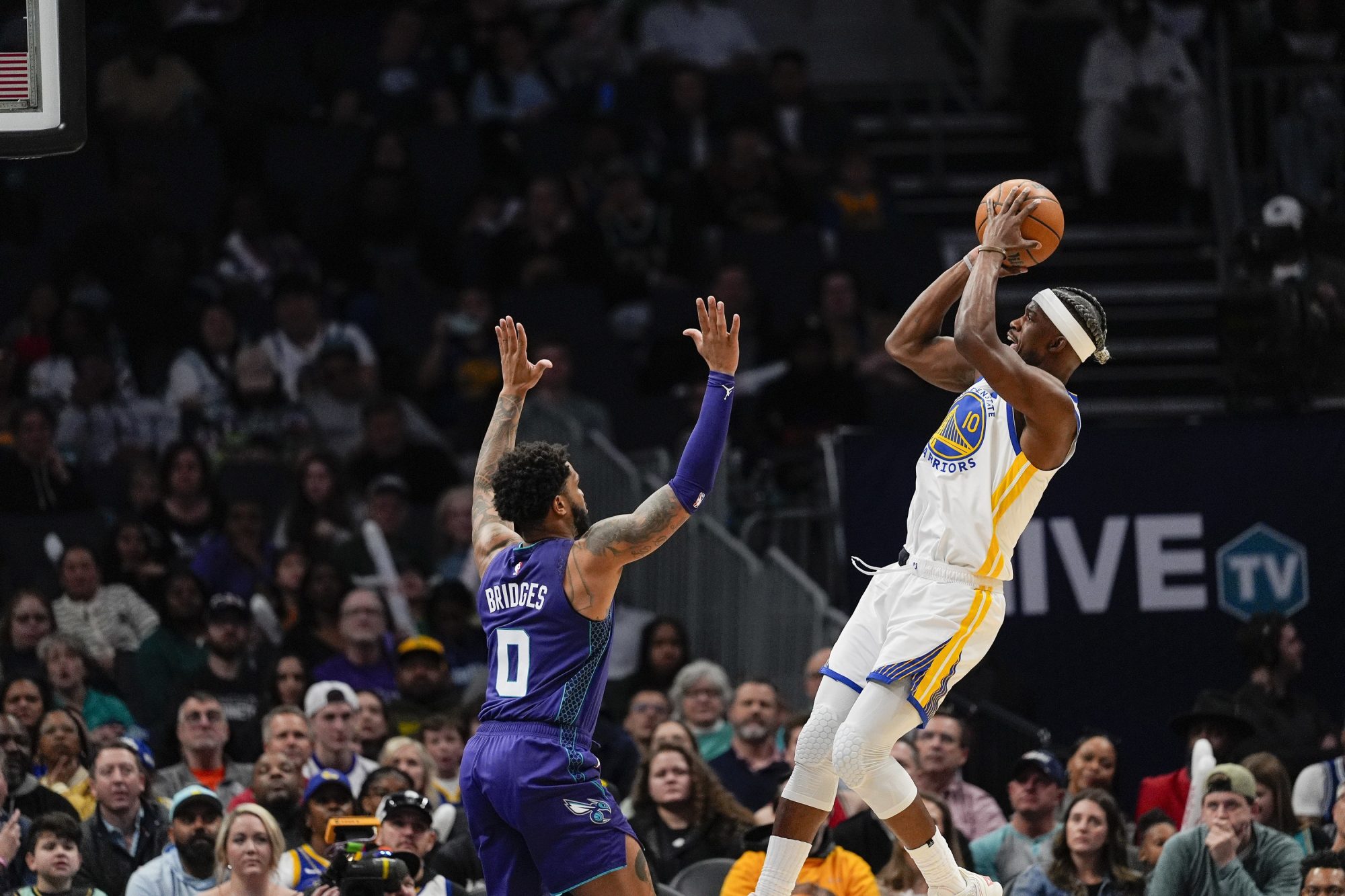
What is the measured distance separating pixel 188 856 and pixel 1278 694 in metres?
6.41

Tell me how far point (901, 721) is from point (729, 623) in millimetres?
6154

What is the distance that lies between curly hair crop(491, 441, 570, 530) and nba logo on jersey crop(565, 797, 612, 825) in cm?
105

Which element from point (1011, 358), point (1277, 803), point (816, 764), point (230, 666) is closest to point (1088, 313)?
point (1011, 358)

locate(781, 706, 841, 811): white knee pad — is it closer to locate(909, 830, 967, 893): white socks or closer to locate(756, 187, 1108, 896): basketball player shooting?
locate(756, 187, 1108, 896): basketball player shooting

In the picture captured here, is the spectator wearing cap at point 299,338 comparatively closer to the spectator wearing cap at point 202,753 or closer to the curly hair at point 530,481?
the spectator wearing cap at point 202,753

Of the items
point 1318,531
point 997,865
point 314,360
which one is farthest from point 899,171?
point 997,865

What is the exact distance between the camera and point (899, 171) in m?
21.0

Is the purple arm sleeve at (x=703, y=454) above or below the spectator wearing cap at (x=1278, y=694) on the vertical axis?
above

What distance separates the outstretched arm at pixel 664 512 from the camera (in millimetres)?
7695

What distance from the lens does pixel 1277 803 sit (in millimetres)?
11344

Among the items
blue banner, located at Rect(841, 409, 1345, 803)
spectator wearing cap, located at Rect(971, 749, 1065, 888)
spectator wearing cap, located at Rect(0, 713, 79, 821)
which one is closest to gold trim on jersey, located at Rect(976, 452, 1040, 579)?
spectator wearing cap, located at Rect(971, 749, 1065, 888)

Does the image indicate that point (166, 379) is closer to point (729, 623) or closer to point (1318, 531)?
point (729, 623)

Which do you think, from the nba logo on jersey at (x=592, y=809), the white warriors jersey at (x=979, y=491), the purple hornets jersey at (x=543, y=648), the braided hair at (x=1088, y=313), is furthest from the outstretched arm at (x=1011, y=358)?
the nba logo on jersey at (x=592, y=809)

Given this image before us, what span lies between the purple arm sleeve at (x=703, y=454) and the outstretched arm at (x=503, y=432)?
91cm
